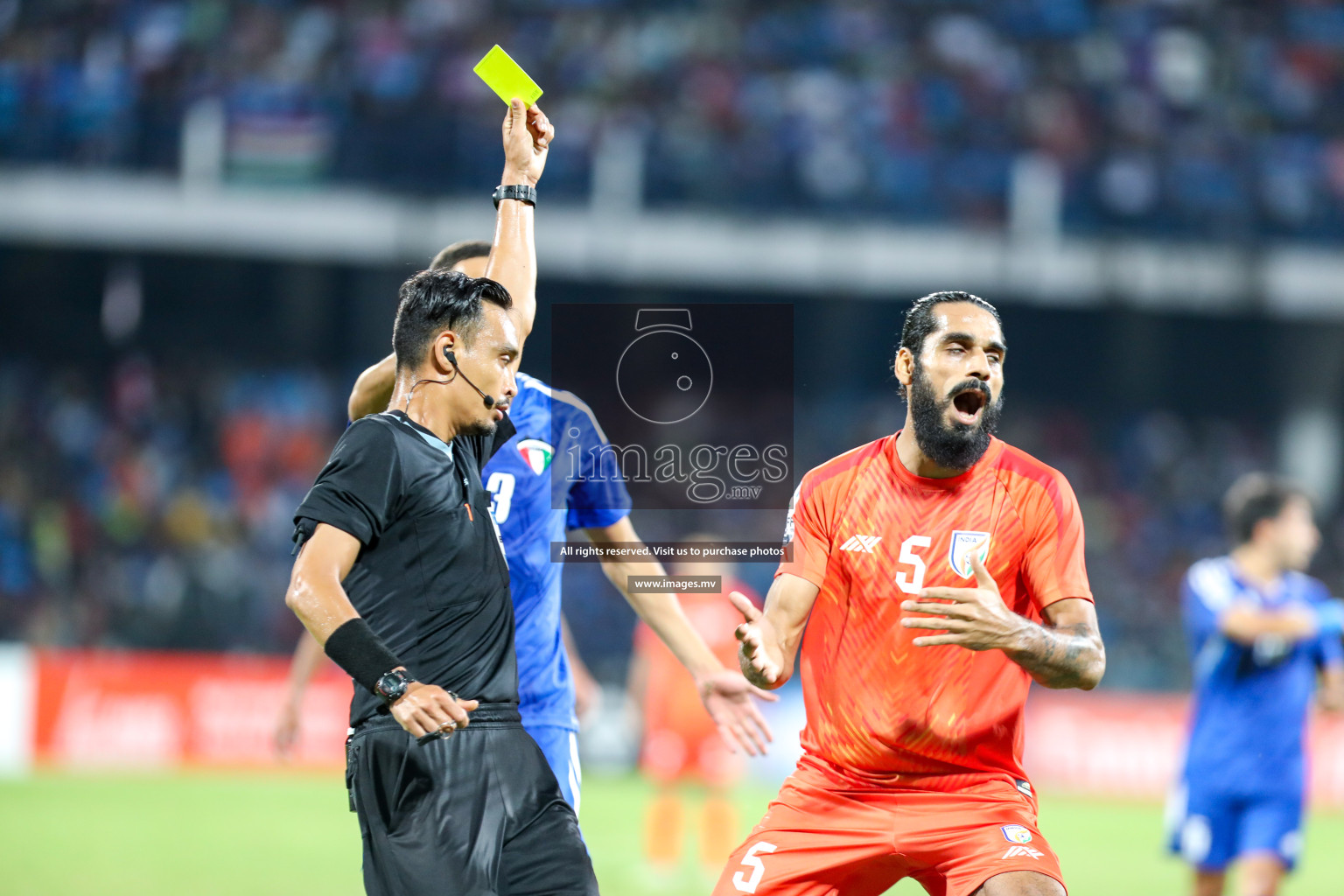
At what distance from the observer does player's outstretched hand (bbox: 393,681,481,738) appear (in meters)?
3.53

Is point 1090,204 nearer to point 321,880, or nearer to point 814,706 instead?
point 321,880

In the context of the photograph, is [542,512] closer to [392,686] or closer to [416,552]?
[416,552]

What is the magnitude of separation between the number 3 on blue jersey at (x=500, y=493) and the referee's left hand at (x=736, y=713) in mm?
932

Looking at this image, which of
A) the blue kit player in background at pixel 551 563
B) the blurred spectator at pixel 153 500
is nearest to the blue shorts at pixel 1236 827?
the blue kit player in background at pixel 551 563

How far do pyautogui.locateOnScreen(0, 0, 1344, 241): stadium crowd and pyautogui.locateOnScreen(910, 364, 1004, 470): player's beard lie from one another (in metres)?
17.2

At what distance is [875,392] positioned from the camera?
2506cm

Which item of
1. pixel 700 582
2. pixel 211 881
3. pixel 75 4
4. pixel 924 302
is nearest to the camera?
pixel 924 302

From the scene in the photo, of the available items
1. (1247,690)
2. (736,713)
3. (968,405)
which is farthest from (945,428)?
(1247,690)

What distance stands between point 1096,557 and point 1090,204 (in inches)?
217

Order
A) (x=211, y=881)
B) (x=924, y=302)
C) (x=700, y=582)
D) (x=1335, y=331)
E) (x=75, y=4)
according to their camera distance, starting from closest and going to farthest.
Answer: (x=924, y=302) → (x=700, y=582) → (x=211, y=881) → (x=75, y=4) → (x=1335, y=331)

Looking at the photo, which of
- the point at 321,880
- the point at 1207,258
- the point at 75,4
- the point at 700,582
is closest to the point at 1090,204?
the point at 1207,258

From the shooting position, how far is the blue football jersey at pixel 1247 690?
7.47 m

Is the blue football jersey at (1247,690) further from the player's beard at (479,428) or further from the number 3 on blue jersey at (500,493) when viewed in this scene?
the player's beard at (479,428)

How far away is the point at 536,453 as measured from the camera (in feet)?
17.4
